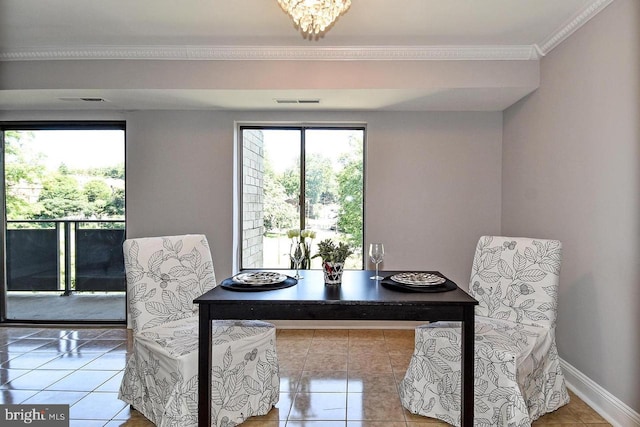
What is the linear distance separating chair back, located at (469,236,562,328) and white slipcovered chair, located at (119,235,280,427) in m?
1.39

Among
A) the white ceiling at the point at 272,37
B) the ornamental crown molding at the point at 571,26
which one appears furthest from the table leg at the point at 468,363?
the ornamental crown molding at the point at 571,26

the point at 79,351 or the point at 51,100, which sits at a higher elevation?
the point at 51,100

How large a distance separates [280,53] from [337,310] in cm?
216

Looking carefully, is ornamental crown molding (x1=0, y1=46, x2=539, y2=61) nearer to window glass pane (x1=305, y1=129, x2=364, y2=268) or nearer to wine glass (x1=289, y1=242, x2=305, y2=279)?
window glass pane (x1=305, y1=129, x2=364, y2=268)

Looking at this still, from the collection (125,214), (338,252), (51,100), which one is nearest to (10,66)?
(51,100)

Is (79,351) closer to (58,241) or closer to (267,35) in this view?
(58,241)

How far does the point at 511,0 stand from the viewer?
232cm

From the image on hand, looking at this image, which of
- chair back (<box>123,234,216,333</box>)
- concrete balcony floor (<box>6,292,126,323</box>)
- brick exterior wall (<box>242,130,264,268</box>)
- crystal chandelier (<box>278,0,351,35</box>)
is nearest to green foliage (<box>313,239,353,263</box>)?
chair back (<box>123,234,216,333</box>)

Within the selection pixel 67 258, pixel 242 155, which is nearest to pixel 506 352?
pixel 242 155

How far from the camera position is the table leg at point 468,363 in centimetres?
172

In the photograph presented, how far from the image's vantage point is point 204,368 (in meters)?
1.78

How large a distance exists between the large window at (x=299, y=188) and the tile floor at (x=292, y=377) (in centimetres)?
88

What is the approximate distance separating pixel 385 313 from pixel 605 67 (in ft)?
6.48

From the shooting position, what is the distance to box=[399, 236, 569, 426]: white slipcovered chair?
189 centimetres
